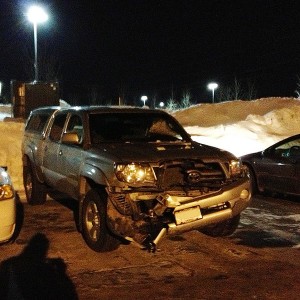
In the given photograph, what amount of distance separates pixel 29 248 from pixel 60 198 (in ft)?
12.1

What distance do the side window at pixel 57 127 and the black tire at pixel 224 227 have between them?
2.76 meters

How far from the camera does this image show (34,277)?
18.8 ft

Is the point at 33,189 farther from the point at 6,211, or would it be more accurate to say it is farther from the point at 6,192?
the point at 6,211

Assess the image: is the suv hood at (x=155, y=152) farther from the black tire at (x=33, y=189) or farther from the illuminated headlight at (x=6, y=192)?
the black tire at (x=33, y=189)

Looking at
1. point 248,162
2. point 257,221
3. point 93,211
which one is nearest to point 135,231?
point 93,211

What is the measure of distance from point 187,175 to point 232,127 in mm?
13081

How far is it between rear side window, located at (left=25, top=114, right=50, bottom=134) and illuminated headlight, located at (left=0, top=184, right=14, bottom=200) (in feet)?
9.06

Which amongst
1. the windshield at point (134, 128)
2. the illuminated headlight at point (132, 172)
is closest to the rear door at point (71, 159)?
the windshield at point (134, 128)

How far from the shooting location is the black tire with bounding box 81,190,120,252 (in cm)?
652

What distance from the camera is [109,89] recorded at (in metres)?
77.6

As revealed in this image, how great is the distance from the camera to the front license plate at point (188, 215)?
20.2ft

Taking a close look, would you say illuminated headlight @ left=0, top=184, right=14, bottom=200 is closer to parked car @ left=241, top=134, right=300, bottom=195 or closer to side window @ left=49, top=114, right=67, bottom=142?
side window @ left=49, top=114, right=67, bottom=142

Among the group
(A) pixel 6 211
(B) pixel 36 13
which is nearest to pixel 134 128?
(A) pixel 6 211

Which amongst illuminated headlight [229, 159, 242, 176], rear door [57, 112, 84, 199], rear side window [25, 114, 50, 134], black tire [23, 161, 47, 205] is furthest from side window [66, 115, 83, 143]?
illuminated headlight [229, 159, 242, 176]
